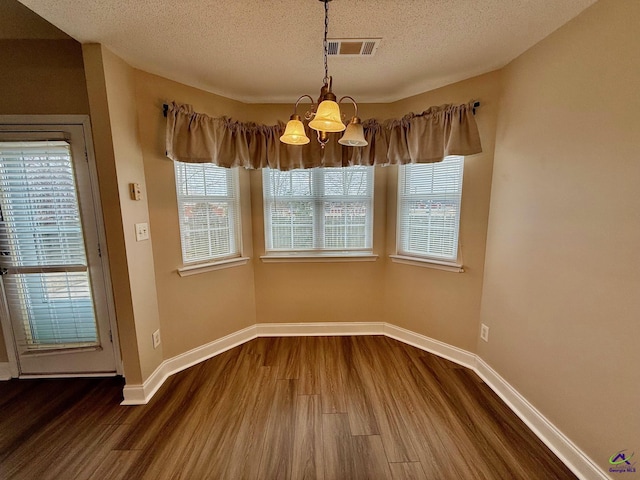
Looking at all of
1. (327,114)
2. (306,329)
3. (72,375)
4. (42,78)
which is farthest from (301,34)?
(72,375)

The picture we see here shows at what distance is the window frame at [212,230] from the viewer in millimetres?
2104

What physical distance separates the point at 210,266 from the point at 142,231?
605mm

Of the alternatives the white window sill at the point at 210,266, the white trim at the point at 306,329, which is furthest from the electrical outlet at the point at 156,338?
the white trim at the point at 306,329

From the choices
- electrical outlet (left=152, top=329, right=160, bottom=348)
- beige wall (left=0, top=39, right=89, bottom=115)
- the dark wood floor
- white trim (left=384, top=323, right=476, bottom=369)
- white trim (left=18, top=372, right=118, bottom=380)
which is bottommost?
the dark wood floor

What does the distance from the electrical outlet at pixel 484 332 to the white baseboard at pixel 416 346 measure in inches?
7.8

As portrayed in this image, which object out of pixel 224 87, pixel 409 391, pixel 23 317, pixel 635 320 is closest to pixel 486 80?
pixel 635 320

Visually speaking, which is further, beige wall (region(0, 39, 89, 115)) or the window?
the window

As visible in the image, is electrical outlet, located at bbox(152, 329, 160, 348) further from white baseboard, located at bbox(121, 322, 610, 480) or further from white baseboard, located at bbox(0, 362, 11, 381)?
white baseboard, located at bbox(0, 362, 11, 381)

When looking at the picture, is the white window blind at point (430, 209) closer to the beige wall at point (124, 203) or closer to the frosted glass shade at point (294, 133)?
the frosted glass shade at point (294, 133)

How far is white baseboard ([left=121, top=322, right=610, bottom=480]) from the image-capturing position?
53.9 inches

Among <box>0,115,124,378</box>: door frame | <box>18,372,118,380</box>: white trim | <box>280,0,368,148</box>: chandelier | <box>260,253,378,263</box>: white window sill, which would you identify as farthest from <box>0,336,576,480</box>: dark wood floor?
<box>280,0,368,148</box>: chandelier

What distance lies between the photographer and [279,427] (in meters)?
1.60

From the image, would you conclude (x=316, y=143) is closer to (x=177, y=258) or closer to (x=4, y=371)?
(x=177, y=258)

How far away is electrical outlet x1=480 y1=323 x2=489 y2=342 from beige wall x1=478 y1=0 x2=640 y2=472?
153 millimetres
